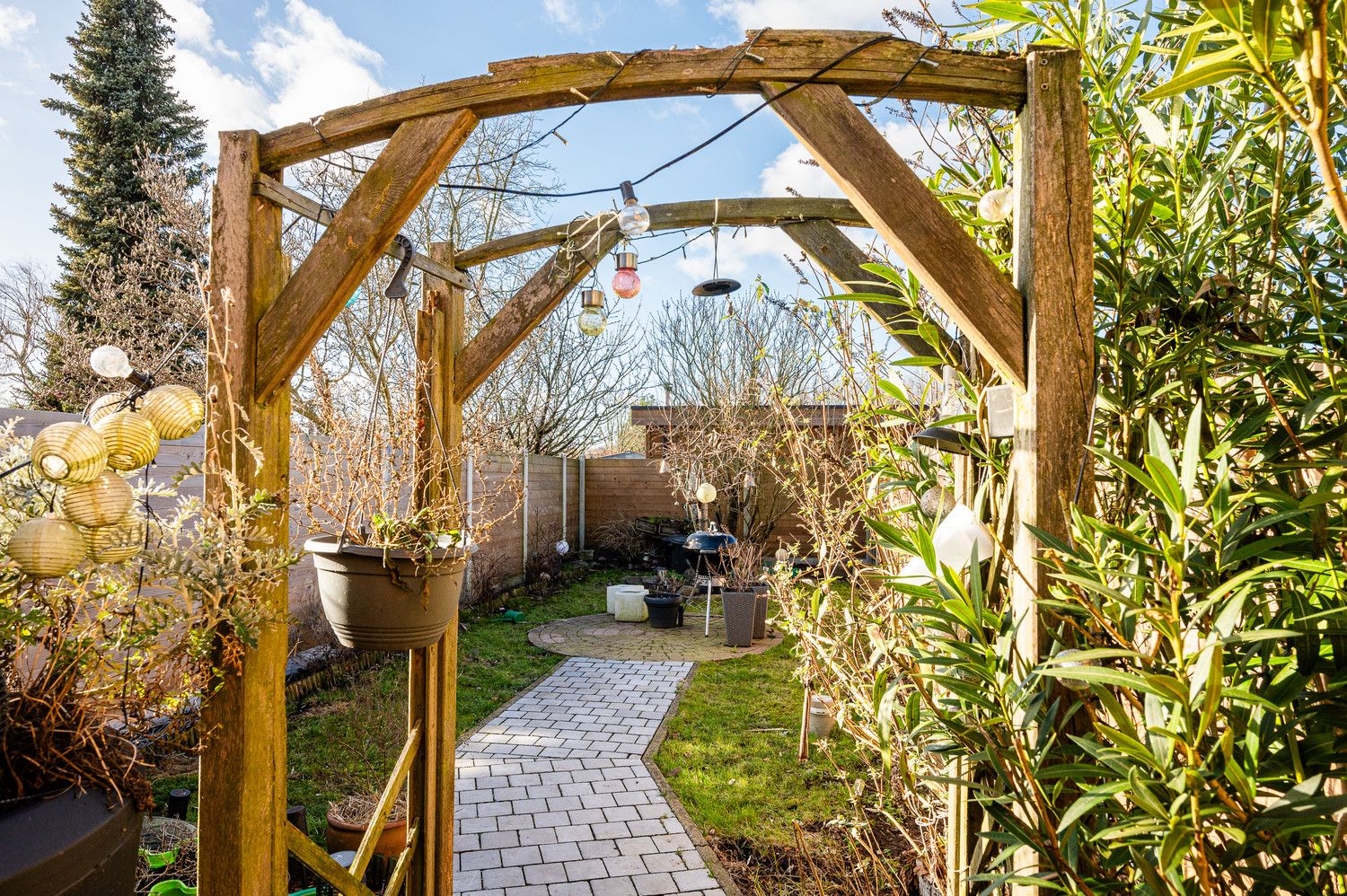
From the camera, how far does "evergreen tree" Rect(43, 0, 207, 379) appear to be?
384 inches

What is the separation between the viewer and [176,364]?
312 inches

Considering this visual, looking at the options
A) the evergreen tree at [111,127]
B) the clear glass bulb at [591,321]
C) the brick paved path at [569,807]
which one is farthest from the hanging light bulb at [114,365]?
the evergreen tree at [111,127]

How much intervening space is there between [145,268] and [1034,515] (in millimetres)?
9831

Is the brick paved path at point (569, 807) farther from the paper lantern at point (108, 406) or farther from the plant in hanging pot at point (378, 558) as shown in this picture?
the paper lantern at point (108, 406)

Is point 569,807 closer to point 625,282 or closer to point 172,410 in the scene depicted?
point 625,282

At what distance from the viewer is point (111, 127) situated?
10281 millimetres

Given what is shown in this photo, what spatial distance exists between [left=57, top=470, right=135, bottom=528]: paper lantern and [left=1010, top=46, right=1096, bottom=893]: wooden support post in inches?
69.6

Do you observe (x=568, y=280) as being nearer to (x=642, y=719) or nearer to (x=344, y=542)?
(x=344, y=542)

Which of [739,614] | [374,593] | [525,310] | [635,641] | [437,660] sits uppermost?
[525,310]

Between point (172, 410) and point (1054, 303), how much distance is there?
1.89m

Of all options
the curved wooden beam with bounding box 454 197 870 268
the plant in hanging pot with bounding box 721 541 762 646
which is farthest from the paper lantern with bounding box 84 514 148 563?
the plant in hanging pot with bounding box 721 541 762 646

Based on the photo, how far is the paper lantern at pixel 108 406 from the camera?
1.44m

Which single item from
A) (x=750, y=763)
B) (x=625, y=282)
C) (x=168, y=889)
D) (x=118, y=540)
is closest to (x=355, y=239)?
(x=118, y=540)

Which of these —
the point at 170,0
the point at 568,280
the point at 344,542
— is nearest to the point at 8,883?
the point at 344,542
